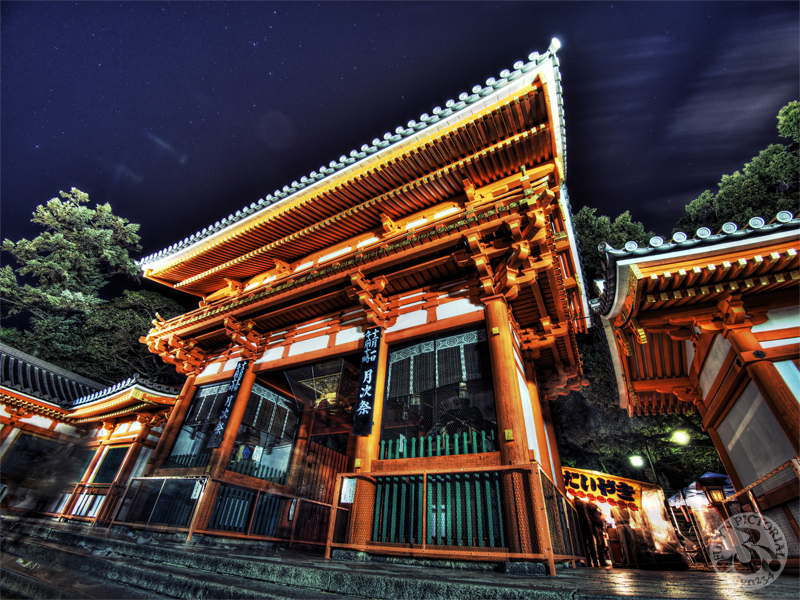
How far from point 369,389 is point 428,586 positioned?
14.7 feet

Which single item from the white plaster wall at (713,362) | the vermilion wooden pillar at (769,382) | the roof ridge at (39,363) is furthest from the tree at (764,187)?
the roof ridge at (39,363)

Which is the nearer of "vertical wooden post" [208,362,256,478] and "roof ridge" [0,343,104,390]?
A: "vertical wooden post" [208,362,256,478]

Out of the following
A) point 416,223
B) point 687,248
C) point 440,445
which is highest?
point 416,223

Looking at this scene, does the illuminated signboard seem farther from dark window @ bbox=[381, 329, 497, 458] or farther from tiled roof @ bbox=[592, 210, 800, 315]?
tiled roof @ bbox=[592, 210, 800, 315]

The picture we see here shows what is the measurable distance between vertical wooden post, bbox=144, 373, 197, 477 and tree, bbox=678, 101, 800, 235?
2458cm

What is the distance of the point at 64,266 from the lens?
25891 millimetres

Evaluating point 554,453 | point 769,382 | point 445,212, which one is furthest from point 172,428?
point 769,382

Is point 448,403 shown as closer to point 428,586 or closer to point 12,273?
point 428,586

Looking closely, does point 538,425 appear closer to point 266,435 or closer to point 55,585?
point 266,435

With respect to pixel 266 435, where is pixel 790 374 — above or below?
above

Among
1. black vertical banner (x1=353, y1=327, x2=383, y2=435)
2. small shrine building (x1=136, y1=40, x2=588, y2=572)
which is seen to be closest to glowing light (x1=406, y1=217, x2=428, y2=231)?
small shrine building (x1=136, y1=40, x2=588, y2=572)

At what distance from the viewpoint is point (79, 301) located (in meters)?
24.0

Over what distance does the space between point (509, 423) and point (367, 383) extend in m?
2.99

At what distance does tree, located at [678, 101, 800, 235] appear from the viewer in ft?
51.4
